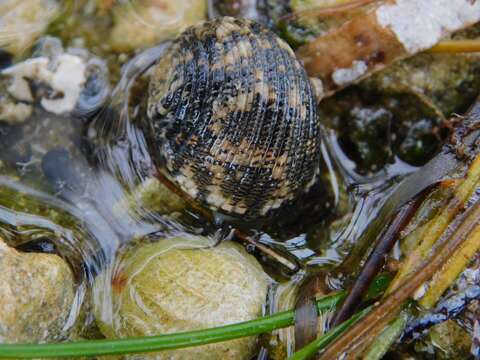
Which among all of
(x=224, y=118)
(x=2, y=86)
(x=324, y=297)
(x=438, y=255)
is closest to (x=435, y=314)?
(x=438, y=255)

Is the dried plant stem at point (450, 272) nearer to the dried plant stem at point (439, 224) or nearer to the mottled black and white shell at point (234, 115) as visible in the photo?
the dried plant stem at point (439, 224)

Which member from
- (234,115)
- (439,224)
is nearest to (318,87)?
(234,115)

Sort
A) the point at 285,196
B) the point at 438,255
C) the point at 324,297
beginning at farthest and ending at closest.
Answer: the point at 285,196
the point at 324,297
the point at 438,255

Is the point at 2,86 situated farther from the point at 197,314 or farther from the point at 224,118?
the point at 197,314

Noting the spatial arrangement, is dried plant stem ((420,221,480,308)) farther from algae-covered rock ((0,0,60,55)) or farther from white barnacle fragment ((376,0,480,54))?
algae-covered rock ((0,0,60,55))

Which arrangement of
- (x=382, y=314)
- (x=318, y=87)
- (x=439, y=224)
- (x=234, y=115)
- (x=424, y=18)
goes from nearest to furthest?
(x=382, y=314)
(x=439, y=224)
(x=234, y=115)
(x=424, y=18)
(x=318, y=87)

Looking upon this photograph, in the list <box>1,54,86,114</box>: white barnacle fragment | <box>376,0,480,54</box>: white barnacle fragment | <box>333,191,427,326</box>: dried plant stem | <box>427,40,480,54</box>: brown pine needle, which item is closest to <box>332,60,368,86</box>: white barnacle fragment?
<box>376,0,480,54</box>: white barnacle fragment

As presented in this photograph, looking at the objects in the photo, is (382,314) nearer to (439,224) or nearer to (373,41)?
(439,224)

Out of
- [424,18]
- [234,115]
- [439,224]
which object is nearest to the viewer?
[439,224]
